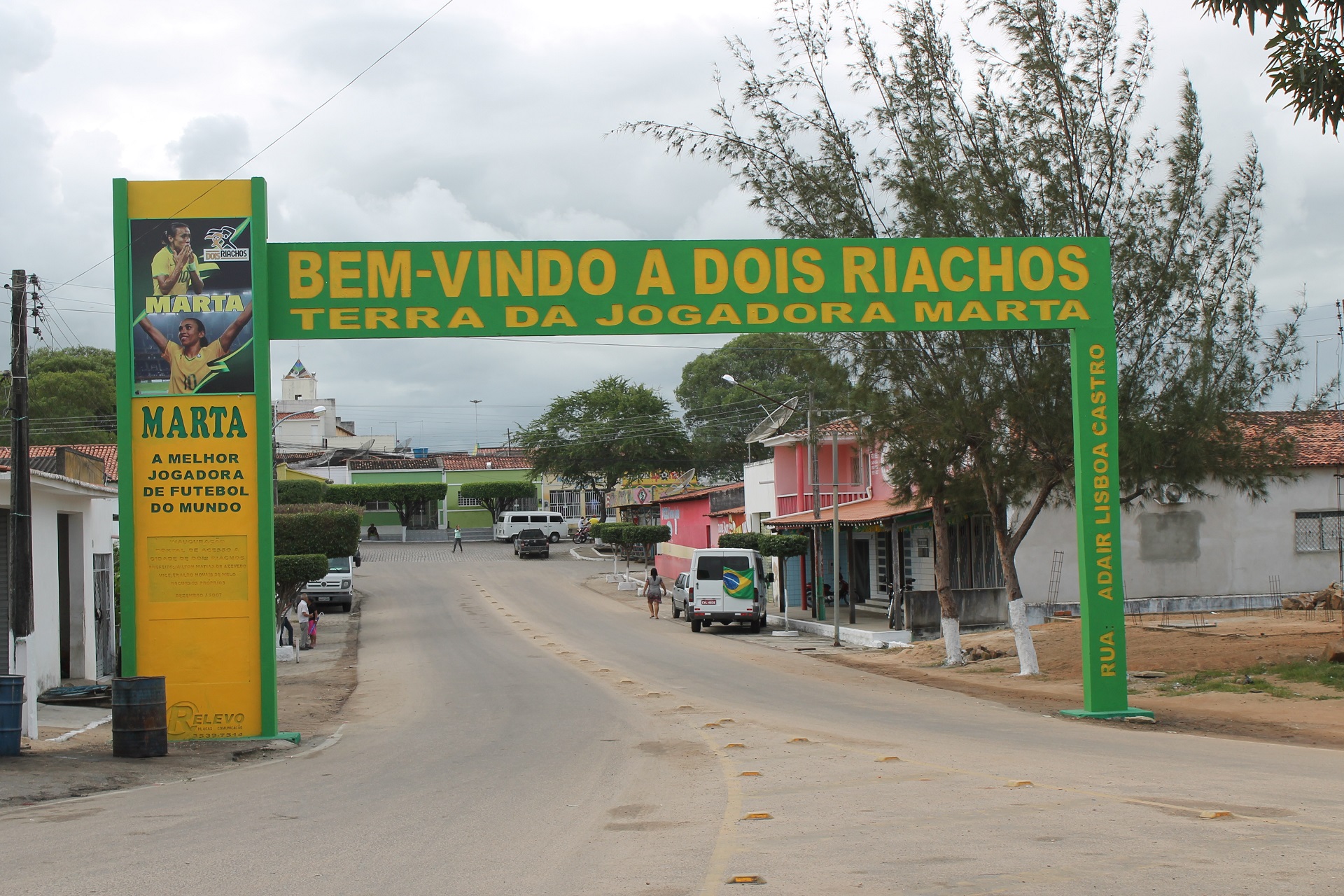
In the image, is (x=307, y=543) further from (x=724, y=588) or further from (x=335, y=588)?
(x=724, y=588)

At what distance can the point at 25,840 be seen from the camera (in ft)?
26.3

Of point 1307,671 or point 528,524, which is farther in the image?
point 528,524

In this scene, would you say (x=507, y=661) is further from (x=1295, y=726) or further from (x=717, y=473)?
(x=717, y=473)

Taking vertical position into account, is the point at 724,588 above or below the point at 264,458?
below

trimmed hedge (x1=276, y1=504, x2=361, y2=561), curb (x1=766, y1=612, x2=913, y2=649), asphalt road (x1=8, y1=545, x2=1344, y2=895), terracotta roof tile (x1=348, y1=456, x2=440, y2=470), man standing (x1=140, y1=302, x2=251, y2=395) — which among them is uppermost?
terracotta roof tile (x1=348, y1=456, x2=440, y2=470)

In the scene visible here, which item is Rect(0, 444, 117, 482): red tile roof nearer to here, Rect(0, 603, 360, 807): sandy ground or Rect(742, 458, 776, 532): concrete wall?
Rect(0, 603, 360, 807): sandy ground

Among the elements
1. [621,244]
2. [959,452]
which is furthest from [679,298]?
[959,452]

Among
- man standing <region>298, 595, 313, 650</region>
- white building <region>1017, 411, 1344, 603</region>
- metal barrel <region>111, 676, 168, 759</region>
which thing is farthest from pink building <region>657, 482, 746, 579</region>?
metal barrel <region>111, 676, 168, 759</region>

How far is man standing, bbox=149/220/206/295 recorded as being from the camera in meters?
13.4

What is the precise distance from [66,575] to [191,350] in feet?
35.6

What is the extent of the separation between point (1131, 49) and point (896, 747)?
41.6 ft

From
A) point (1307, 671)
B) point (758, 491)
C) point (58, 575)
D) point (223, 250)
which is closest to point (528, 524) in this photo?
point (758, 491)

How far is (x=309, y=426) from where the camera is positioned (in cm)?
9944

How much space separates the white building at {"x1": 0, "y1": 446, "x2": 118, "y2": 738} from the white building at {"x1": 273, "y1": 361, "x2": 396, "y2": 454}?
66892 millimetres
